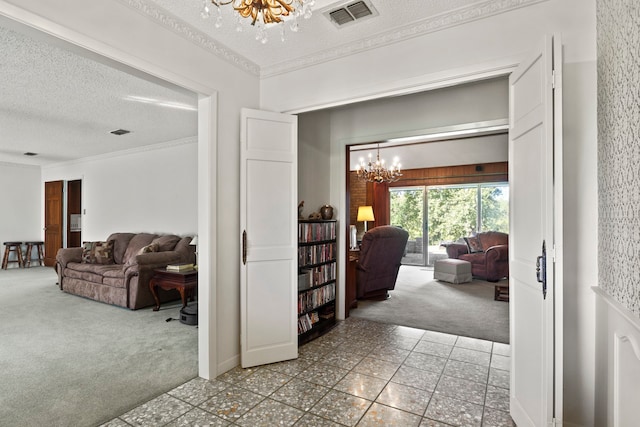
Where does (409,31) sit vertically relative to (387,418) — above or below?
above

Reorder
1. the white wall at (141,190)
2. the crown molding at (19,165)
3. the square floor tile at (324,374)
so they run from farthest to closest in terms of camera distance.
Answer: the crown molding at (19,165) → the white wall at (141,190) → the square floor tile at (324,374)

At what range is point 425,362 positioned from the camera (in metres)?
2.95

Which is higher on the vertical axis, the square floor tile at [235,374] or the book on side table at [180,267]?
the book on side table at [180,267]

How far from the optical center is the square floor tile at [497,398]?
2.26 metres

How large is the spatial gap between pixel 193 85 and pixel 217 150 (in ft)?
1.69

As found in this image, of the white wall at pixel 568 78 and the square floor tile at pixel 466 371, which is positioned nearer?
the white wall at pixel 568 78

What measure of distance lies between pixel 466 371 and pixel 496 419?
678 mm

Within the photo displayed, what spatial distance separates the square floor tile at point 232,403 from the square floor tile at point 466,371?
5.23 feet

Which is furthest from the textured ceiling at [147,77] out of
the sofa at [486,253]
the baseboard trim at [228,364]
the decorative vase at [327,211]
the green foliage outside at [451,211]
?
the green foliage outside at [451,211]

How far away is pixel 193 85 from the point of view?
2.52 meters

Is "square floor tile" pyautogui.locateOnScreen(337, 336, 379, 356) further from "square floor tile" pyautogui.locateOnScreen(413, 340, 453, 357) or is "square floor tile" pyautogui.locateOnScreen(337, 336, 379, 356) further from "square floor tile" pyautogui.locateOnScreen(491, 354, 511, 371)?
"square floor tile" pyautogui.locateOnScreen(491, 354, 511, 371)

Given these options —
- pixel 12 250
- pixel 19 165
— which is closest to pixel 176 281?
pixel 12 250

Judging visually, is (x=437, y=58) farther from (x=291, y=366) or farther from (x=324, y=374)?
(x=291, y=366)

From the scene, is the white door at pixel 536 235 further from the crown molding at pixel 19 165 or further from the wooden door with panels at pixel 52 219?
the crown molding at pixel 19 165
